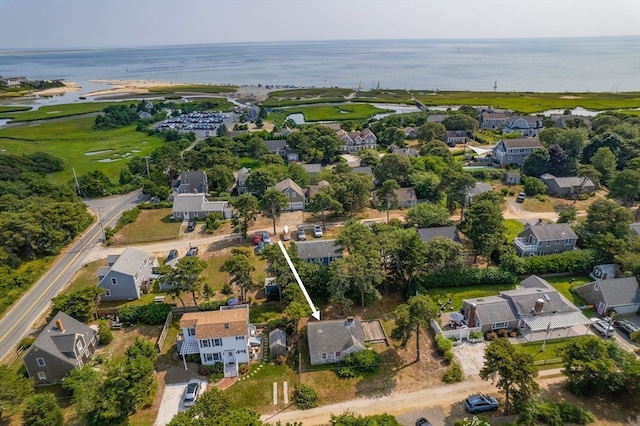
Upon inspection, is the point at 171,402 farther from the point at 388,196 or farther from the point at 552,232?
the point at 552,232

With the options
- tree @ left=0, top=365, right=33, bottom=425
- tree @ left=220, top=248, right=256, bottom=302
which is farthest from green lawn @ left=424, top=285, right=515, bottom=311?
tree @ left=0, top=365, right=33, bottom=425

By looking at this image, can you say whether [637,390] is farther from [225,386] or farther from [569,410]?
[225,386]

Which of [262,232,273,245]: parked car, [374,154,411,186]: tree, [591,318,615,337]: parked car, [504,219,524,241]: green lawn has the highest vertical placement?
[374,154,411,186]: tree

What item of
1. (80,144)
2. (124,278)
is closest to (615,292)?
(124,278)

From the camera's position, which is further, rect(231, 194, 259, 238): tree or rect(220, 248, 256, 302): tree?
rect(231, 194, 259, 238): tree

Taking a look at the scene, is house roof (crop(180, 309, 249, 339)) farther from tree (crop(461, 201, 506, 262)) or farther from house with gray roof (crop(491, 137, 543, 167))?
house with gray roof (crop(491, 137, 543, 167))

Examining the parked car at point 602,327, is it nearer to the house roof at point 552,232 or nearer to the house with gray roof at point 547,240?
the house with gray roof at point 547,240

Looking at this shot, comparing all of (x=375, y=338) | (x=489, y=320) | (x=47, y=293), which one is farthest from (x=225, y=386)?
(x=47, y=293)

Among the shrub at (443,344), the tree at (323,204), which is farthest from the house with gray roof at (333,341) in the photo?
the tree at (323,204)
